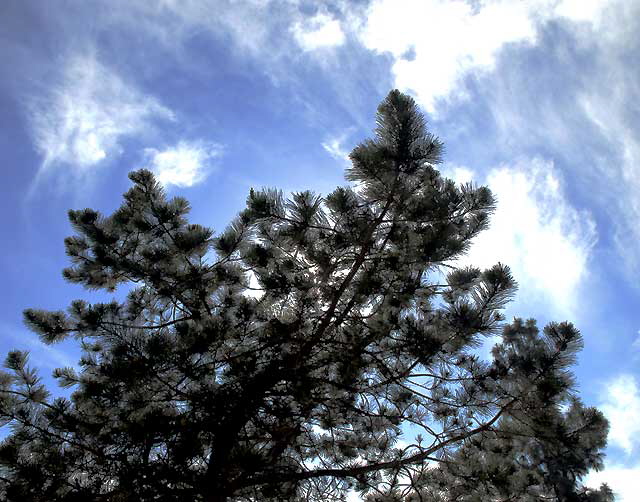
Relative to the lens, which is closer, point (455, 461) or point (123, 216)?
point (455, 461)

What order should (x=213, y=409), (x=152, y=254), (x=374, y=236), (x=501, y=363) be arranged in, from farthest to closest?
(x=152, y=254) < (x=374, y=236) < (x=501, y=363) < (x=213, y=409)

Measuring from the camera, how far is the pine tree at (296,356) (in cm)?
325

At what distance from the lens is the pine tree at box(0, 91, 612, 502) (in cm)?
325

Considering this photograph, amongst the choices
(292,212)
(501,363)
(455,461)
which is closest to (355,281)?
(292,212)

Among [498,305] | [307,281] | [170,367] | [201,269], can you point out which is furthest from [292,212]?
[498,305]

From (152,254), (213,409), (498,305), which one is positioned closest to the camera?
(213,409)

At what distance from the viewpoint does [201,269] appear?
456 centimetres

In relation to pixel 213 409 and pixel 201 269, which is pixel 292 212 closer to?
pixel 201 269

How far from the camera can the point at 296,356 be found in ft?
11.9

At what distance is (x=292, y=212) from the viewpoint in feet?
12.6

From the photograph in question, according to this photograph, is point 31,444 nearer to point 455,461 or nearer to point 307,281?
point 307,281

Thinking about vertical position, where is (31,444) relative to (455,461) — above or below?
below

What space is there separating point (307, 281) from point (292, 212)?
66 cm

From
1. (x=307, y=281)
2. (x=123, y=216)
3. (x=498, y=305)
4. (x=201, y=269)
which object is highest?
(x=123, y=216)
